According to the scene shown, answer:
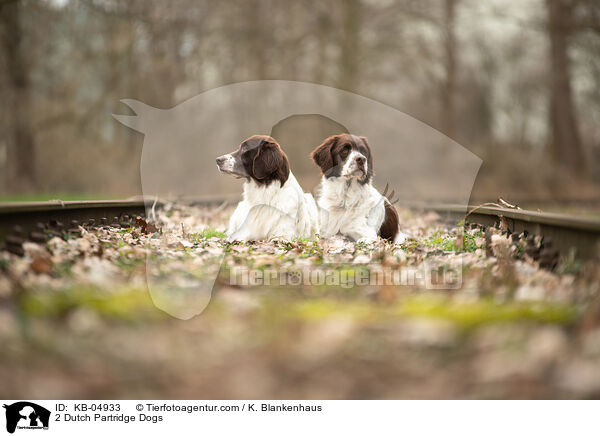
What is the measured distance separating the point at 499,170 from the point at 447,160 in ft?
11.8

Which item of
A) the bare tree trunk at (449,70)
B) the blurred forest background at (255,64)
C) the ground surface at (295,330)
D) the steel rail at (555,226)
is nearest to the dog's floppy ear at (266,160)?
the ground surface at (295,330)

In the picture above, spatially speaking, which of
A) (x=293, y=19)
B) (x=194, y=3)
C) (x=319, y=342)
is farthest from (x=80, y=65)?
(x=319, y=342)

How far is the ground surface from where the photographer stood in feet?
7.66

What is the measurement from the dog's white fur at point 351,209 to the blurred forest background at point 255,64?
10220 mm

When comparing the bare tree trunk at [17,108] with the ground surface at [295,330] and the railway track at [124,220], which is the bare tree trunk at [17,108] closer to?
the railway track at [124,220]

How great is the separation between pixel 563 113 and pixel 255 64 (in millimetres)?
9695

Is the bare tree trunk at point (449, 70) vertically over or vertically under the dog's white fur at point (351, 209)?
over

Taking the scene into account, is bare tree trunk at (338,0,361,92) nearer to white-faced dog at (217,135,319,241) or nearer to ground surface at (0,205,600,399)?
white-faced dog at (217,135,319,241)

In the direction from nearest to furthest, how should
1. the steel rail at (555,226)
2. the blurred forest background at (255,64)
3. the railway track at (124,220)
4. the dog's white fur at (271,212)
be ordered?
the steel rail at (555,226), the railway track at (124,220), the dog's white fur at (271,212), the blurred forest background at (255,64)

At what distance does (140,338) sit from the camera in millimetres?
2684

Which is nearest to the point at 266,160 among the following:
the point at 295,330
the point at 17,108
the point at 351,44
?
the point at 295,330

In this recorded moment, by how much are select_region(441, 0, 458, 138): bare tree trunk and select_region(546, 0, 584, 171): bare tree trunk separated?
286cm

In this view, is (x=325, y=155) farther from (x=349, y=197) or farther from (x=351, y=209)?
(x=351, y=209)
